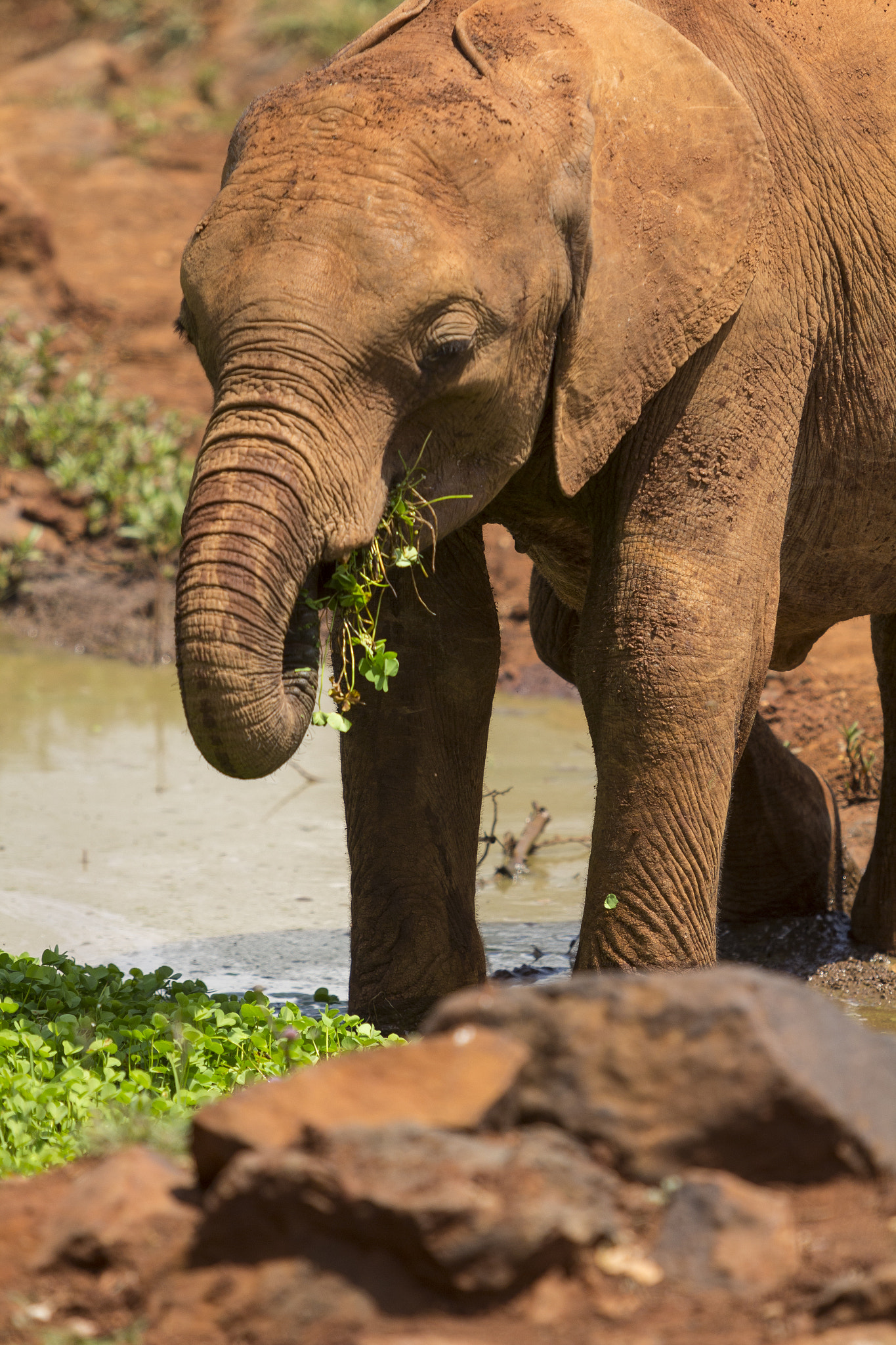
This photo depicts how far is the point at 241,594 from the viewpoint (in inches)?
141

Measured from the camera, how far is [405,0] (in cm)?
444

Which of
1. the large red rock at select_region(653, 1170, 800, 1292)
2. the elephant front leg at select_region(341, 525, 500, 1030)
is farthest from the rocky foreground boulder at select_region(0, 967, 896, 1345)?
the elephant front leg at select_region(341, 525, 500, 1030)

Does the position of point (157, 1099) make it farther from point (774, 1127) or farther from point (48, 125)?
point (48, 125)

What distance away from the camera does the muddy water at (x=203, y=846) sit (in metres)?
6.21

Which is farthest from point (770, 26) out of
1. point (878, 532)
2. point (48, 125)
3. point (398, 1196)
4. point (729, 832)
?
point (48, 125)

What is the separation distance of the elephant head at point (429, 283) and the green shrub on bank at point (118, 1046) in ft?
2.76

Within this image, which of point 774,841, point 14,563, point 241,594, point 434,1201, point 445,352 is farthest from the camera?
point 14,563

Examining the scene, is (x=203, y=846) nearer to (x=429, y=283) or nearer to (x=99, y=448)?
(x=429, y=283)

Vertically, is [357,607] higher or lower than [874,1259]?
higher

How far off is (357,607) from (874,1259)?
6.80ft

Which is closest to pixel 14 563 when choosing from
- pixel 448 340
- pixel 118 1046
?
pixel 118 1046

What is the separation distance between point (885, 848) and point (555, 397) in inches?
106

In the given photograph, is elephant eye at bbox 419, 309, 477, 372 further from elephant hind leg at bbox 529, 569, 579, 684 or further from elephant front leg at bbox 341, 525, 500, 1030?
elephant hind leg at bbox 529, 569, 579, 684

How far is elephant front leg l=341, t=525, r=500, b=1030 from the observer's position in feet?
16.4
